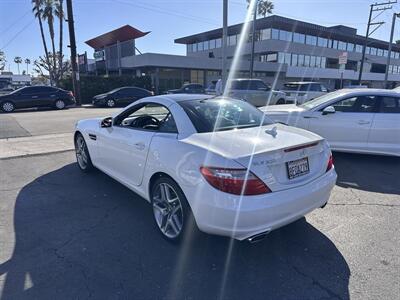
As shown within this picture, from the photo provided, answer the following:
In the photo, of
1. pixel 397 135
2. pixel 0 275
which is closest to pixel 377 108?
pixel 397 135

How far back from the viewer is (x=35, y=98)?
1794 cm

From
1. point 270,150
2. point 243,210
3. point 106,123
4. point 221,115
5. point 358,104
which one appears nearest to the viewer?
point 243,210

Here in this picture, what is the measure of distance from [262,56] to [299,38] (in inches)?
243

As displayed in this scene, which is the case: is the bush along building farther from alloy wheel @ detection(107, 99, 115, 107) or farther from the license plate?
the license plate

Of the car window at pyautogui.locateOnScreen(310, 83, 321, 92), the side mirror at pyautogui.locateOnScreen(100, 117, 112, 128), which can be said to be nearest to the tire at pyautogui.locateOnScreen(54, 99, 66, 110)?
the car window at pyautogui.locateOnScreen(310, 83, 321, 92)

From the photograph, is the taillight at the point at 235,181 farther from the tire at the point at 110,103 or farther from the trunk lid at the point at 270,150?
the tire at the point at 110,103

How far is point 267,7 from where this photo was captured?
47062 mm

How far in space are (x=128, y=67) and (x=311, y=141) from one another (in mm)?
34003

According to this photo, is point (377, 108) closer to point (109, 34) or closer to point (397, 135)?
point (397, 135)

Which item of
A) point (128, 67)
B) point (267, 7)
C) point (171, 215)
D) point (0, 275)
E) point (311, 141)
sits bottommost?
point (0, 275)

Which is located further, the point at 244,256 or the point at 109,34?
the point at 109,34

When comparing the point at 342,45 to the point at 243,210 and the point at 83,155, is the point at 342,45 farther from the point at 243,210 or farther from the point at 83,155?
the point at 243,210

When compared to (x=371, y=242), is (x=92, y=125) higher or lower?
higher

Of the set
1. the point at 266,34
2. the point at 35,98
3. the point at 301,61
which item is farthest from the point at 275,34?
the point at 35,98
